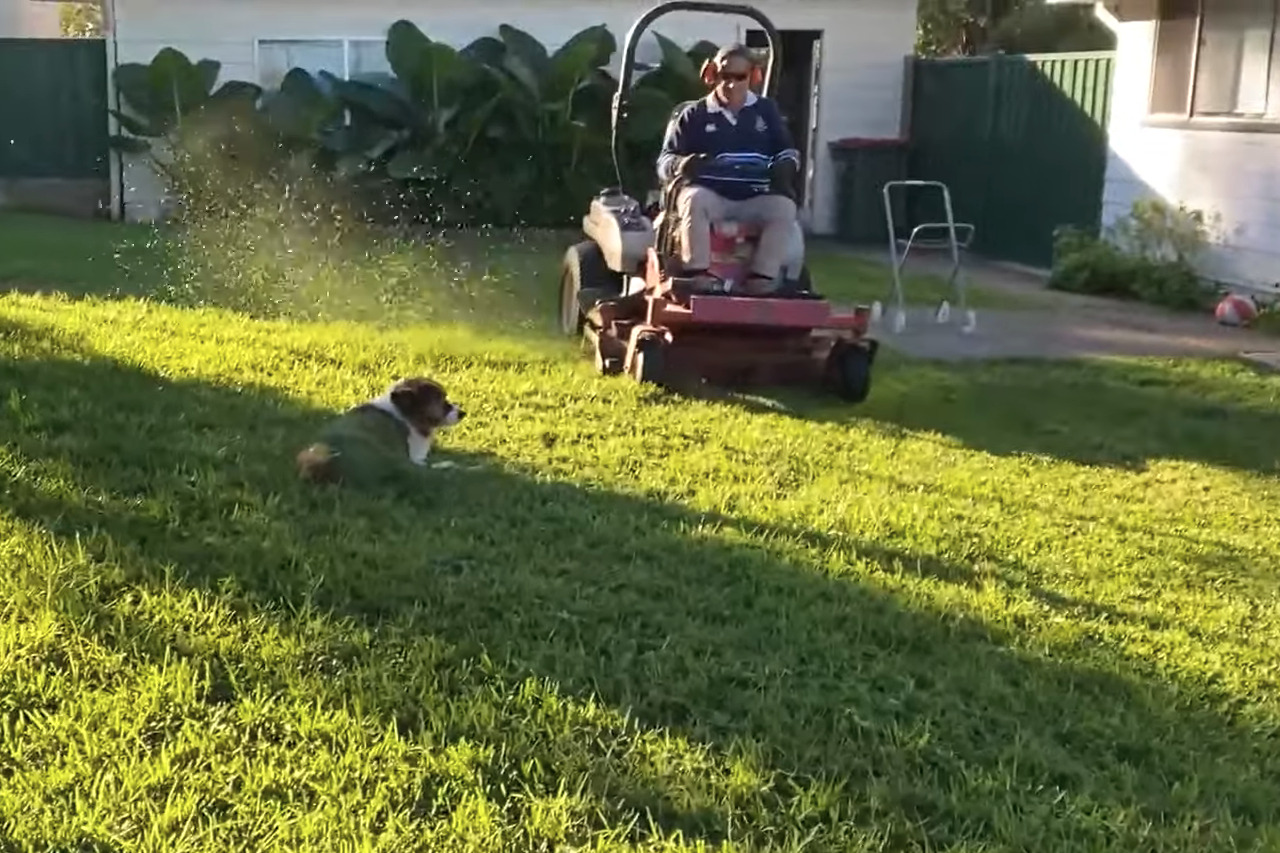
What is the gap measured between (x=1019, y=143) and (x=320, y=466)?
10.8 metres

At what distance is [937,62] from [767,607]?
516 inches

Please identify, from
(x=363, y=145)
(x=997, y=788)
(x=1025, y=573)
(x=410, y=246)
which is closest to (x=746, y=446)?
(x=1025, y=573)

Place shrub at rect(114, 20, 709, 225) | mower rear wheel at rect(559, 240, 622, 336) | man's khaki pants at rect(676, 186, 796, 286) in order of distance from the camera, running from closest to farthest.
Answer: man's khaki pants at rect(676, 186, 796, 286) → mower rear wheel at rect(559, 240, 622, 336) → shrub at rect(114, 20, 709, 225)

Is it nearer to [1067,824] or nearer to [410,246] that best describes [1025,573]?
[1067,824]

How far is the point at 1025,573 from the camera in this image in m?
4.60

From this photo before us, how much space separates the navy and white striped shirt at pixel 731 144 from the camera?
7.23 metres

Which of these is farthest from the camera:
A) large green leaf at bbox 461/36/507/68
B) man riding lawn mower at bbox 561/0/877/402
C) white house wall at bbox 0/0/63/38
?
white house wall at bbox 0/0/63/38

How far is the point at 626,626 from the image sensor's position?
155 inches

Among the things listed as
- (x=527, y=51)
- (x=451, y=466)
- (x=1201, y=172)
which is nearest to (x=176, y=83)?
(x=527, y=51)

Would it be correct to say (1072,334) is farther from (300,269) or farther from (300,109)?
(300,109)

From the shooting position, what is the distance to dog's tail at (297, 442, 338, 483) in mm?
4949

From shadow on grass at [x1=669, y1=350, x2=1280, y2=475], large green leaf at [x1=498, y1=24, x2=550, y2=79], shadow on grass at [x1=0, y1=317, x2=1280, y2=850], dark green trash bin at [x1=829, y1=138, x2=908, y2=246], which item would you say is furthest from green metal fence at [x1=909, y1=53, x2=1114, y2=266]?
shadow on grass at [x1=0, y1=317, x2=1280, y2=850]

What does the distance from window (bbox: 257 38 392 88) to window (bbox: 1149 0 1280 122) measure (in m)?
7.57

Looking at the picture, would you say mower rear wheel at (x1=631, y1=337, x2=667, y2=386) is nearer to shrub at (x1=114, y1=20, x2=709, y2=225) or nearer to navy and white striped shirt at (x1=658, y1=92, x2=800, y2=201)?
navy and white striped shirt at (x1=658, y1=92, x2=800, y2=201)
